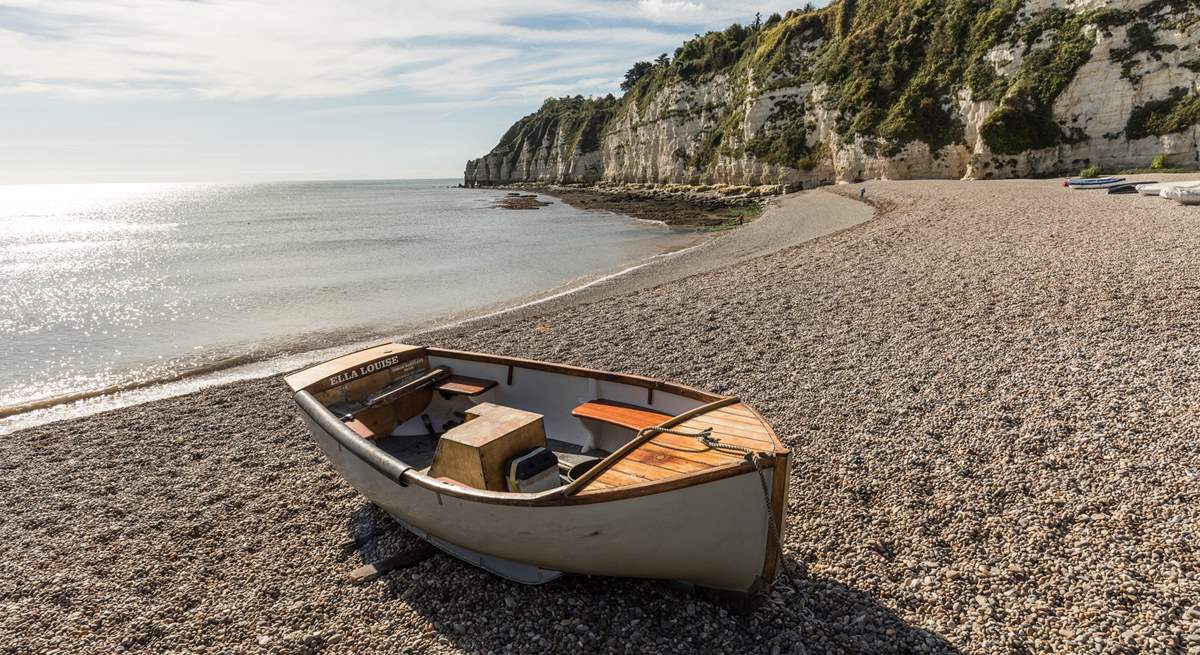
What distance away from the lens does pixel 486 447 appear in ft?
20.1

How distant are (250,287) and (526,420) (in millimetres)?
30520

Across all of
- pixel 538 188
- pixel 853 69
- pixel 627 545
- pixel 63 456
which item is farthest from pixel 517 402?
pixel 538 188

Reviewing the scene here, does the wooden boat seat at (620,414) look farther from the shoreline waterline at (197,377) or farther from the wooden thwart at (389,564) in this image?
the shoreline waterline at (197,377)

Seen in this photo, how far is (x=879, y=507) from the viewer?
6.89m

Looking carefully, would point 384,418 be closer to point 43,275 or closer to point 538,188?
point 43,275

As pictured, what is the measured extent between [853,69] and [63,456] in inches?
2580

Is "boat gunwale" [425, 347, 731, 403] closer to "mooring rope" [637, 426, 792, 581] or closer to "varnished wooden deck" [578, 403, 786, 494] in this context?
"varnished wooden deck" [578, 403, 786, 494]

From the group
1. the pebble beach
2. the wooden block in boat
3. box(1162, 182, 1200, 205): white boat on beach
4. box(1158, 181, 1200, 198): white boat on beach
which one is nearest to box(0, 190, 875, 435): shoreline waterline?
the pebble beach

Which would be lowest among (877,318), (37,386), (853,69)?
(37,386)

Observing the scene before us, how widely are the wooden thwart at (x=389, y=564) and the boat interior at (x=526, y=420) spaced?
3.03 ft

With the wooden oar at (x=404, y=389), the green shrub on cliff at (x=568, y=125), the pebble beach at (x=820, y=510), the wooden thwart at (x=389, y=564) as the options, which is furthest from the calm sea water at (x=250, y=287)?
the green shrub on cliff at (x=568, y=125)

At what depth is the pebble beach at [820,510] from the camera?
539cm

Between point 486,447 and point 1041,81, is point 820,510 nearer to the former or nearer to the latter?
point 486,447

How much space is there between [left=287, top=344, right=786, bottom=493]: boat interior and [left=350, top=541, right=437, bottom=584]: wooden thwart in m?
0.92
